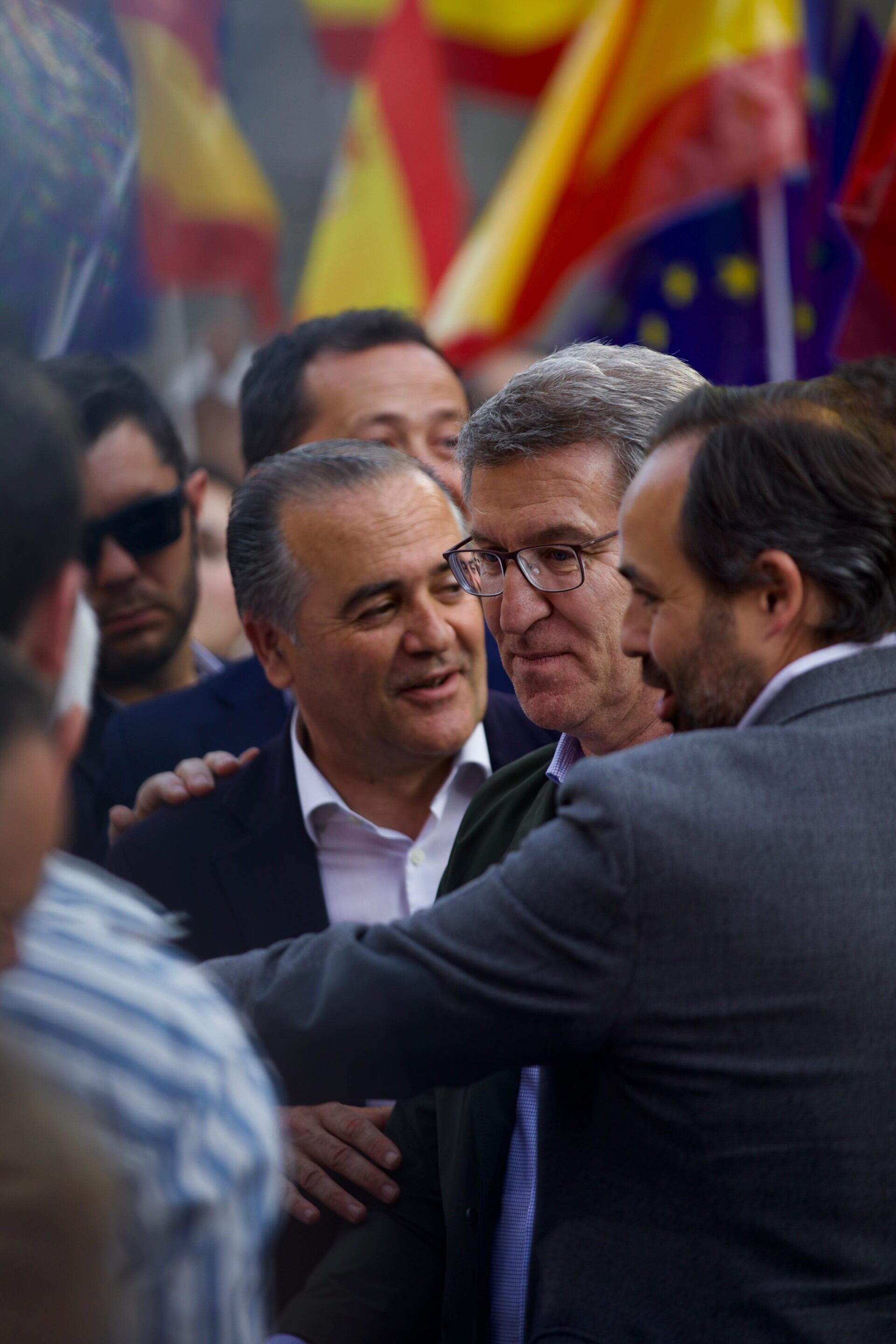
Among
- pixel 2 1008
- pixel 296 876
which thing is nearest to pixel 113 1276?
pixel 2 1008

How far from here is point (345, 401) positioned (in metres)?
3.94

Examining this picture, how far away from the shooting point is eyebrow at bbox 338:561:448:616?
303cm

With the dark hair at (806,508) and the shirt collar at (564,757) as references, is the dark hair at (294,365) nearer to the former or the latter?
the shirt collar at (564,757)

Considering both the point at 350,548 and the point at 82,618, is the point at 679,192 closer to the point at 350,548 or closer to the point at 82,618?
the point at 350,548

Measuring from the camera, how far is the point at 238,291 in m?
12.4

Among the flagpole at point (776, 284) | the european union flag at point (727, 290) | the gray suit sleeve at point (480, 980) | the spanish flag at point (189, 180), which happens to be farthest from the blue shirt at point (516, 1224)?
the spanish flag at point (189, 180)

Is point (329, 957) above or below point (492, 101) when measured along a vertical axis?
above

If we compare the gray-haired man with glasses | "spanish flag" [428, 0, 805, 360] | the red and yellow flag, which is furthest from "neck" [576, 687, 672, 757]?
"spanish flag" [428, 0, 805, 360]

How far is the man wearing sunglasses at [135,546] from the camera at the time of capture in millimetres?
3449

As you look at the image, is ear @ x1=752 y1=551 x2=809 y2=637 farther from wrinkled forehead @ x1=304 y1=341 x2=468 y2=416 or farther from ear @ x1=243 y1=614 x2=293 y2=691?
wrinkled forehead @ x1=304 y1=341 x2=468 y2=416

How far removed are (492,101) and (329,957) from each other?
42.0 feet

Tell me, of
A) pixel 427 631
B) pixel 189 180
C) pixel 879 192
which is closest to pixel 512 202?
pixel 879 192

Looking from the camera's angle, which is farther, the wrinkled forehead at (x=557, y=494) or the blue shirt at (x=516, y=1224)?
the wrinkled forehead at (x=557, y=494)

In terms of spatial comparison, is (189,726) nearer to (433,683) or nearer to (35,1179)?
(433,683)
